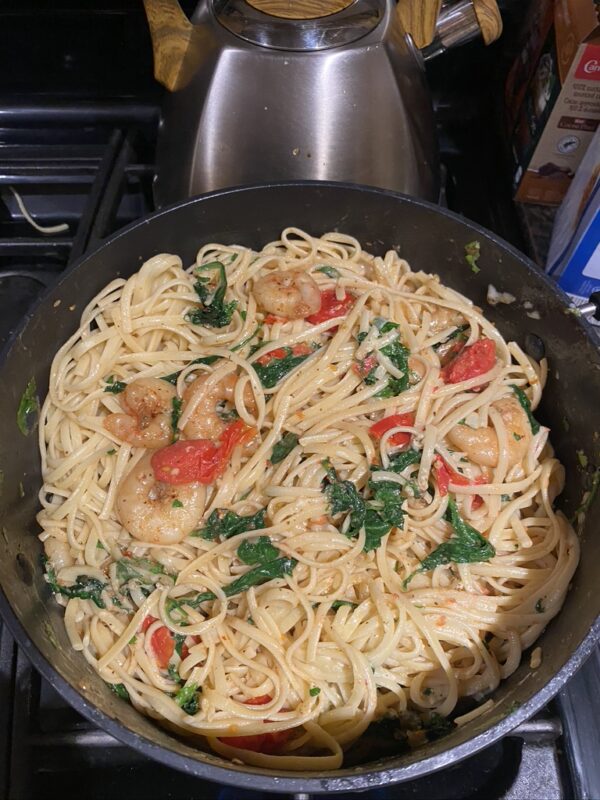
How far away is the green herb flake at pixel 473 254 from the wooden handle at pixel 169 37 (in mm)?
1131

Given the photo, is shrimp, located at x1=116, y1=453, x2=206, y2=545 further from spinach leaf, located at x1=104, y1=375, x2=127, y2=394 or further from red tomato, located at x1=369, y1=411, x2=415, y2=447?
red tomato, located at x1=369, y1=411, x2=415, y2=447

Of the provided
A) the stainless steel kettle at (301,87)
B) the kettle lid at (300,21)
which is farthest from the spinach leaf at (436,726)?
the kettle lid at (300,21)

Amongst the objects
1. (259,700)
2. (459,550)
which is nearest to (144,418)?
(259,700)

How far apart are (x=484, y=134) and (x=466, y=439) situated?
5.87 feet

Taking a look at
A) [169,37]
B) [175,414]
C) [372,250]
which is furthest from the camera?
[372,250]

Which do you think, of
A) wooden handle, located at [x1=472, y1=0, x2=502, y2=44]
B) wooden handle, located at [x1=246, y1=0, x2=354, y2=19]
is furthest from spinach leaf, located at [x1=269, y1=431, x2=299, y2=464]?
wooden handle, located at [x1=472, y1=0, x2=502, y2=44]

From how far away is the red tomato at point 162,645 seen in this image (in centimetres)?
173

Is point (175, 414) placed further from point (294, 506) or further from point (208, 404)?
point (294, 506)

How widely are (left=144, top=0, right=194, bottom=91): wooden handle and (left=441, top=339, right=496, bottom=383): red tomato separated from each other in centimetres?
135

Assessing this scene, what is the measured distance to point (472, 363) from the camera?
6.84 feet

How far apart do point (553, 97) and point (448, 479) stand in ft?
5.21

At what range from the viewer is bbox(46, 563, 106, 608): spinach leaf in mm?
1761

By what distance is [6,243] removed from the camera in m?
2.38

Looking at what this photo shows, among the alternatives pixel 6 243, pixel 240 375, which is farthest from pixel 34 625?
pixel 6 243
